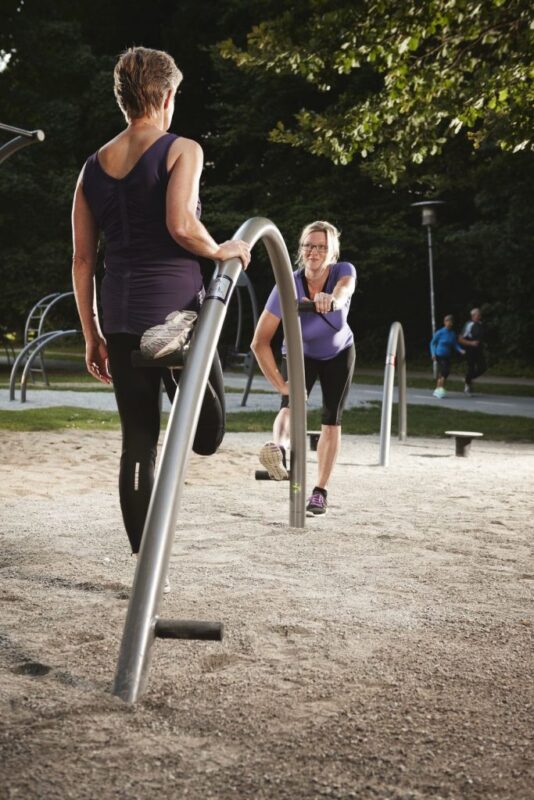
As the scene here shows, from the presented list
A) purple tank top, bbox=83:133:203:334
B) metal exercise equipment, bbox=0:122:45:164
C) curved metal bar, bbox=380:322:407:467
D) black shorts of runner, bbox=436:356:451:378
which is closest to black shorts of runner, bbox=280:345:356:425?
purple tank top, bbox=83:133:203:334

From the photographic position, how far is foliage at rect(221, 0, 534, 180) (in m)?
11.6

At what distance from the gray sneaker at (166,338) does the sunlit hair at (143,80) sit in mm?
787

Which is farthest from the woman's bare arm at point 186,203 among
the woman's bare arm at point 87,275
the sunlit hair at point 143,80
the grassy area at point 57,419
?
the grassy area at point 57,419

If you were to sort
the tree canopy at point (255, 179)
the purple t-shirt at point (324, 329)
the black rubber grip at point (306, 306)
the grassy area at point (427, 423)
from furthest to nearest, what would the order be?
the tree canopy at point (255, 179)
the grassy area at point (427, 423)
the purple t-shirt at point (324, 329)
the black rubber grip at point (306, 306)

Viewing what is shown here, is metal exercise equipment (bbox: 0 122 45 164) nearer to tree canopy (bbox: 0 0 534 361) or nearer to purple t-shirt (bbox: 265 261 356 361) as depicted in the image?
purple t-shirt (bbox: 265 261 356 361)

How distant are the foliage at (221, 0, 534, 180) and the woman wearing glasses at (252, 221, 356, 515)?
19.3 ft

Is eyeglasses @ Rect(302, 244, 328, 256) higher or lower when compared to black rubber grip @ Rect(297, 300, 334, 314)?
higher

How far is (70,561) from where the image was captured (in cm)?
483

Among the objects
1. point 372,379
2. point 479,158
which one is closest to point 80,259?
point 372,379

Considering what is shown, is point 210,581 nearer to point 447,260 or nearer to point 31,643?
point 31,643

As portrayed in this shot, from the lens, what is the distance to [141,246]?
3633 millimetres

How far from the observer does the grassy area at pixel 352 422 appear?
39.6 feet

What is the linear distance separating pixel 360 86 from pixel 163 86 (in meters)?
29.7

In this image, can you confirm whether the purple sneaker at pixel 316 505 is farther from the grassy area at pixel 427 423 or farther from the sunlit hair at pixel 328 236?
the grassy area at pixel 427 423
